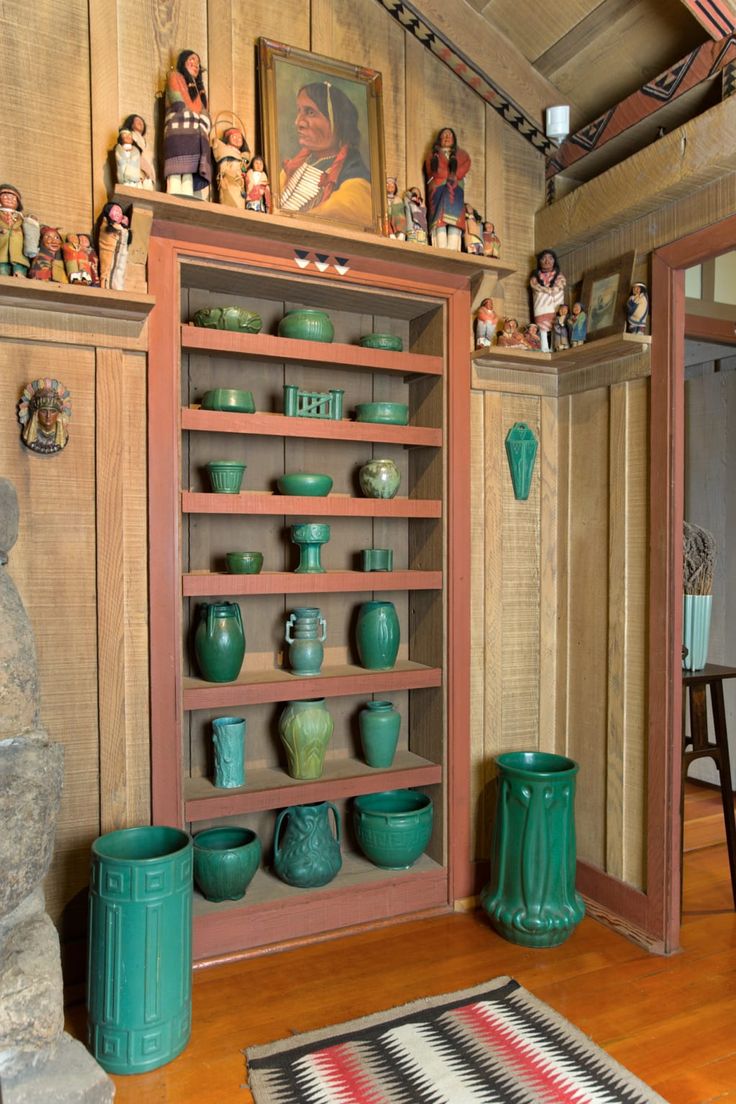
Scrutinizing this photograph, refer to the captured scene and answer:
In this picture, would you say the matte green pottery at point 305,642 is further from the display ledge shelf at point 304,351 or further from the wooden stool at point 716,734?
the wooden stool at point 716,734

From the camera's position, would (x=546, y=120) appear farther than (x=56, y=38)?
Yes

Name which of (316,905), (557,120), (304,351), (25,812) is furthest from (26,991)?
(557,120)

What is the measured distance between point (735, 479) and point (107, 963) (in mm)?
3732

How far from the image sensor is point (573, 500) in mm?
2963

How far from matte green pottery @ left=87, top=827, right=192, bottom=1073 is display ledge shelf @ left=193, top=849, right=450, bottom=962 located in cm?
43

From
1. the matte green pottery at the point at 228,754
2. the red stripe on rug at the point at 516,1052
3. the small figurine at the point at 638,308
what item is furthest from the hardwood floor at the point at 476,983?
the small figurine at the point at 638,308

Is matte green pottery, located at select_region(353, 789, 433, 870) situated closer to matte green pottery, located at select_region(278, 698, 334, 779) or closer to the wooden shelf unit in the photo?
the wooden shelf unit

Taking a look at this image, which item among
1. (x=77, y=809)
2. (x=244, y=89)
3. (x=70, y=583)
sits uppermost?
(x=244, y=89)

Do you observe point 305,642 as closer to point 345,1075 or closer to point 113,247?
point 345,1075

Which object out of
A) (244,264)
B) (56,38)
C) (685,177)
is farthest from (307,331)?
(685,177)

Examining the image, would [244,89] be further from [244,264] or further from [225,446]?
[225,446]

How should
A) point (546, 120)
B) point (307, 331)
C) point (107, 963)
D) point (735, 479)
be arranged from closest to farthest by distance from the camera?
point (107, 963)
point (307, 331)
point (546, 120)
point (735, 479)

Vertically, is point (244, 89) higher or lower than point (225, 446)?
higher

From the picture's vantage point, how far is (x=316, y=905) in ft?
8.43
